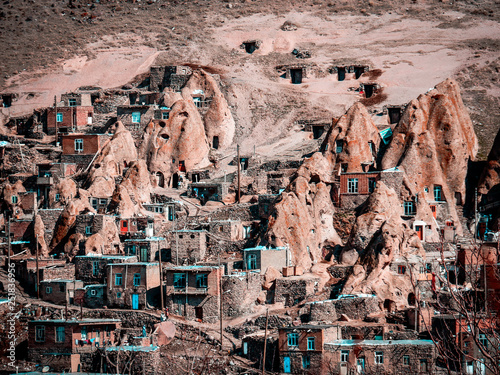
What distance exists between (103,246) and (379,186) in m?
19.9

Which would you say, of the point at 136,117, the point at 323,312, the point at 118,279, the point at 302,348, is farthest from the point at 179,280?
the point at 136,117

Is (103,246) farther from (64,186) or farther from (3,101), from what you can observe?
(3,101)

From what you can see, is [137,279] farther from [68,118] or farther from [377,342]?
[68,118]

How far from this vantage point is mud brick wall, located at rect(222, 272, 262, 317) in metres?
67.6

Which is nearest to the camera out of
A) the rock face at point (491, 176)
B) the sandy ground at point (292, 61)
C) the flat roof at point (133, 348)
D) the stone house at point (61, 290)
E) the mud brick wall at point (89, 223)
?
Answer: the flat roof at point (133, 348)

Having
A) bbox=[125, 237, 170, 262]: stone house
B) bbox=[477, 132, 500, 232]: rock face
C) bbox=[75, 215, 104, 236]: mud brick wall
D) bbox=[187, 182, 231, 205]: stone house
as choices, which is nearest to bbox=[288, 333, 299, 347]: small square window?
bbox=[125, 237, 170, 262]: stone house

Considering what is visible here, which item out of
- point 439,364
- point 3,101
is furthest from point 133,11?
point 439,364

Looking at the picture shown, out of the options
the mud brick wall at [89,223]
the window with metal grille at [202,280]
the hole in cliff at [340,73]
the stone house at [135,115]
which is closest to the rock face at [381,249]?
the window with metal grille at [202,280]

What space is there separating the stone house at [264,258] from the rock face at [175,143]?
2047 centimetres

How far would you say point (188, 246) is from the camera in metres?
73.6

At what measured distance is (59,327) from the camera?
210ft

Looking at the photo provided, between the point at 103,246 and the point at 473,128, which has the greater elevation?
the point at 473,128

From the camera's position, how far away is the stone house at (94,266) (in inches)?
2857

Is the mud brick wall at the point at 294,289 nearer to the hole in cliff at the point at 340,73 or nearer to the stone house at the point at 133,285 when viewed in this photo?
the stone house at the point at 133,285
